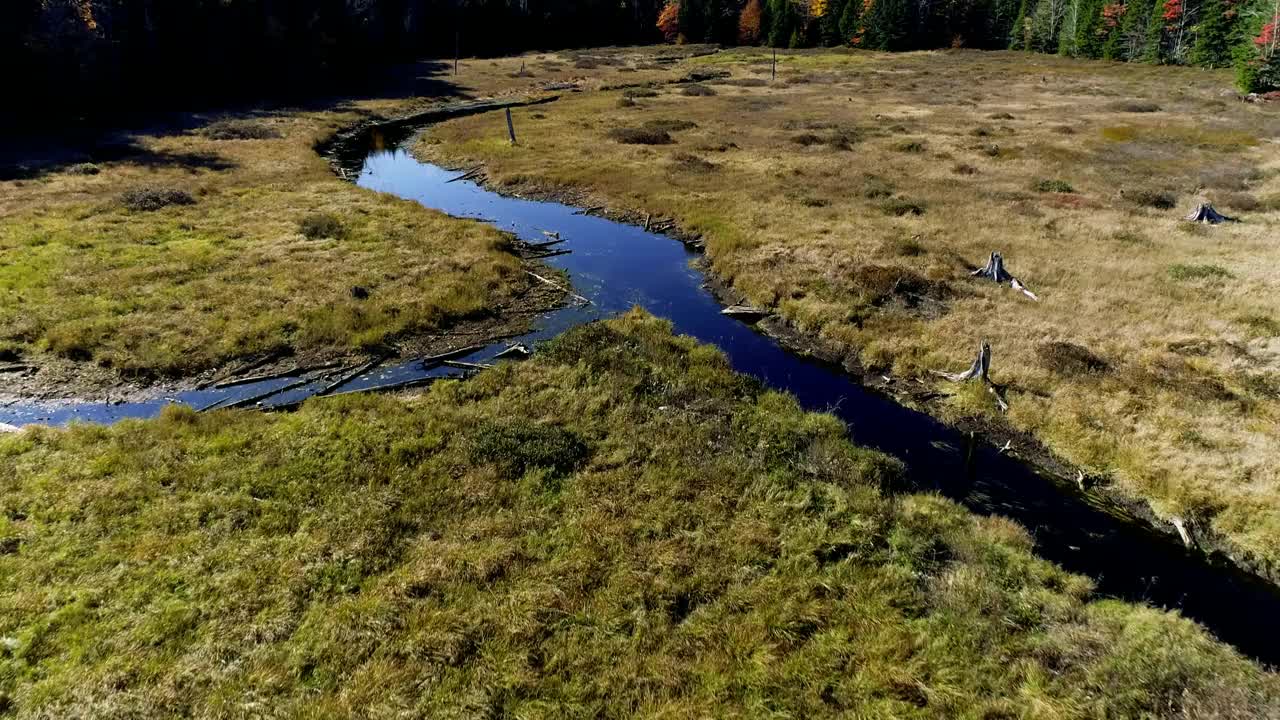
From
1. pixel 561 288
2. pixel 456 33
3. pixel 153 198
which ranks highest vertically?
pixel 456 33

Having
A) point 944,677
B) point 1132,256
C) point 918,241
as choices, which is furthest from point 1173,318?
point 944,677

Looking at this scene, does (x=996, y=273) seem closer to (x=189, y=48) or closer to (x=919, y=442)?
(x=919, y=442)

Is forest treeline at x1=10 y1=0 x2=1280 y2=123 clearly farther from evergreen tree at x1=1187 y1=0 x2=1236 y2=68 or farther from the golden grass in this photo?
the golden grass

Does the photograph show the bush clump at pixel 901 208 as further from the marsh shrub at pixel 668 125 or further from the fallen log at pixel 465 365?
the marsh shrub at pixel 668 125

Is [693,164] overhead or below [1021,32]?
below

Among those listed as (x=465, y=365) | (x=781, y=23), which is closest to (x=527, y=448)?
(x=465, y=365)

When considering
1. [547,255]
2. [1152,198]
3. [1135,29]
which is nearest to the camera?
[547,255]

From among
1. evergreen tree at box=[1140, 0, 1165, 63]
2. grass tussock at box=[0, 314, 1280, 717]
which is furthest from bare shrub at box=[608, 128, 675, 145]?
evergreen tree at box=[1140, 0, 1165, 63]
